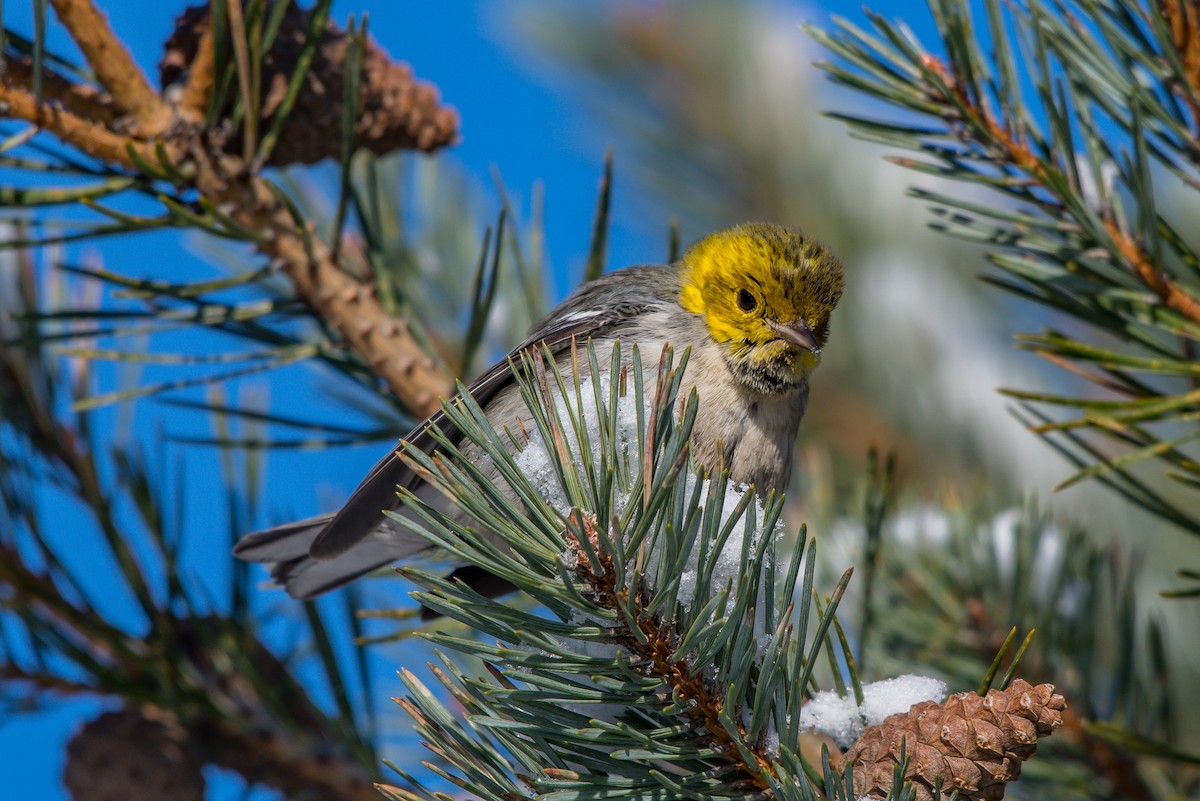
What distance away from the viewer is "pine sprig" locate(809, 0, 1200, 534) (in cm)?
153

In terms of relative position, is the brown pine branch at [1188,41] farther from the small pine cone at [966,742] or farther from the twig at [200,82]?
the twig at [200,82]

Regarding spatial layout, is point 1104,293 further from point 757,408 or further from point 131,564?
point 131,564

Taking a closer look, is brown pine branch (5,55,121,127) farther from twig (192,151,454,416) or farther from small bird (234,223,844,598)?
small bird (234,223,844,598)

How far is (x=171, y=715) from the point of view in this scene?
1933 millimetres

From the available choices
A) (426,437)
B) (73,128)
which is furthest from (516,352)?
(73,128)

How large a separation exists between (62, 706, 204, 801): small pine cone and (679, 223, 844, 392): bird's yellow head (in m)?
1.18

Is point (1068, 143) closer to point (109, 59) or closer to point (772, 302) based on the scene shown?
point (772, 302)

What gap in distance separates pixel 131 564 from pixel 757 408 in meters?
1.16

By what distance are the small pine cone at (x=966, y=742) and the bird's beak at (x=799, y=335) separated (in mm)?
955

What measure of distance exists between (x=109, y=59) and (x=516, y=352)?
30.4 inches

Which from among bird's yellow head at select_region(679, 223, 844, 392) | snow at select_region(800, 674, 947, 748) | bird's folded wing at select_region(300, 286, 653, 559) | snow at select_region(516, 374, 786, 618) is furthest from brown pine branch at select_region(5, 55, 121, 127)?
snow at select_region(800, 674, 947, 748)

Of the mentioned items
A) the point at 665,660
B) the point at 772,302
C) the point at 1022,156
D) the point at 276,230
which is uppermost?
the point at 276,230

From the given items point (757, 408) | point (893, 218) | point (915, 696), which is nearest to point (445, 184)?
point (757, 408)

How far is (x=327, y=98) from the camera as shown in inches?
73.6
